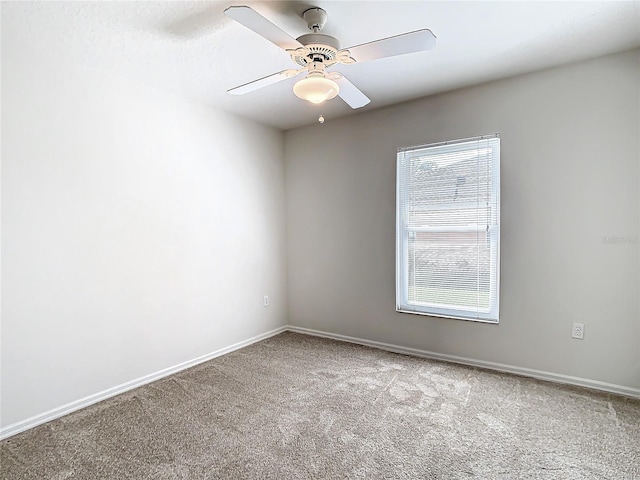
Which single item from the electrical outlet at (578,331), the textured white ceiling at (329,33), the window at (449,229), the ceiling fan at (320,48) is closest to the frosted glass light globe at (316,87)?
the ceiling fan at (320,48)

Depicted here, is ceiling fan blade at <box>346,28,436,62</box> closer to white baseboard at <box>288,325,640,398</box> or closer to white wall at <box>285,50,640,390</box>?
white wall at <box>285,50,640,390</box>

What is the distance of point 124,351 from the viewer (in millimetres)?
2709

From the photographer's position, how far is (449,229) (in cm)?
311

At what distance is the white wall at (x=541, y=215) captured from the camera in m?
2.46

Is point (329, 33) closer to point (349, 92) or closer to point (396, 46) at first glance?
point (349, 92)

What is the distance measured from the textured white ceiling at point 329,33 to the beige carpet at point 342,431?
2309mm

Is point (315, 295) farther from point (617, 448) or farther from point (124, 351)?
point (617, 448)

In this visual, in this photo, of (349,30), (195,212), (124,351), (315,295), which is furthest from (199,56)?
(315,295)

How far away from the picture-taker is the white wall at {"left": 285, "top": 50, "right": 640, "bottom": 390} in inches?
96.8

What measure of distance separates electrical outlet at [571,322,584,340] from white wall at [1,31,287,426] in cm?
281

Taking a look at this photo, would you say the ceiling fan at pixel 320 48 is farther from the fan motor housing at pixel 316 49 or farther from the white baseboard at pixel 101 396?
the white baseboard at pixel 101 396

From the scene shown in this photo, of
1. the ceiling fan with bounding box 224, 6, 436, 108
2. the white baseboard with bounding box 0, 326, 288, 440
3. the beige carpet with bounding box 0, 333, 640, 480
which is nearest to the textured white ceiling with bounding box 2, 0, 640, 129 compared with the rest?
the ceiling fan with bounding box 224, 6, 436, 108

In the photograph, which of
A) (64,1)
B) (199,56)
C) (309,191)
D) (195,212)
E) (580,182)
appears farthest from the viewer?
(309,191)

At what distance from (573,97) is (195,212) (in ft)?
10.1
